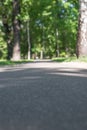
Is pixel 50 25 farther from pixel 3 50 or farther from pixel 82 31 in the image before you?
pixel 82 31

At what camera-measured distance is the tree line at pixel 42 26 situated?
4138 centimetres

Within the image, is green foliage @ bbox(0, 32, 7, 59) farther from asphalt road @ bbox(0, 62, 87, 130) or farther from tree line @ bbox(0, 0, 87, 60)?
asphalt road @ bbox(0, 62, 87, 130)

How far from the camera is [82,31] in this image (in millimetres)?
21312

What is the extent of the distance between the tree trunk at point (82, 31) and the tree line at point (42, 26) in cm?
1245

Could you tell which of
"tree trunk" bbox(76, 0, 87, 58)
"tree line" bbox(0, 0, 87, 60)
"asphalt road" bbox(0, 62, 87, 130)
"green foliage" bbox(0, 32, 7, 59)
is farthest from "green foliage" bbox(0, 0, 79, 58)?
"asphalt road" bbox(0, 62, 87, 130)

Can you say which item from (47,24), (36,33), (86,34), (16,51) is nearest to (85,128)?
(86,34)

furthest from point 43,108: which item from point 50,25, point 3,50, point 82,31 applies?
point 3,50

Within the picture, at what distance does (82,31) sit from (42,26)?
45.5 m

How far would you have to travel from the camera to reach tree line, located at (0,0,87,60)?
41375mm

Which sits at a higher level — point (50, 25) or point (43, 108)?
point (50, 25)

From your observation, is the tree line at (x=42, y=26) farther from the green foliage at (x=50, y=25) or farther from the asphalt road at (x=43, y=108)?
the asphalt road at (x=43, y=108)

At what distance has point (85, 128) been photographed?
13.0 ft

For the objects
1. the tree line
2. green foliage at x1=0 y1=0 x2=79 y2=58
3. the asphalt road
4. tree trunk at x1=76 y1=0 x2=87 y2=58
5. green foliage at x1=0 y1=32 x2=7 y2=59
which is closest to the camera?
the asphalt road

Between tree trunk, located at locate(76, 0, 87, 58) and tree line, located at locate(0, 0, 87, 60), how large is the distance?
12.4m
